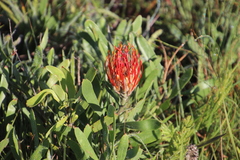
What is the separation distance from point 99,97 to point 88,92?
166 mm

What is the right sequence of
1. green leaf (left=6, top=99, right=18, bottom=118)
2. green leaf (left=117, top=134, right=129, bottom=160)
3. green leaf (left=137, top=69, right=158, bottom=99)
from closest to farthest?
green leaf (left=117, top=134, right=129, bottom=160) → green leaf (left=6, top=99, right=18, bottom=118) → green leaf (left=137, top=69, right=158, bottom=99)

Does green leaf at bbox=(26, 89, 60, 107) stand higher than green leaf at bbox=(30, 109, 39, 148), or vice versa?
green leaf at bbox=(26, 89, 60, 107)

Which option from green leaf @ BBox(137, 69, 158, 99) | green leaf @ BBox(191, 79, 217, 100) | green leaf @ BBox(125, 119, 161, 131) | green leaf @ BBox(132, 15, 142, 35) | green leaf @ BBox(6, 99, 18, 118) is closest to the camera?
green leaf @ BBox(125, 119, 161, 131)

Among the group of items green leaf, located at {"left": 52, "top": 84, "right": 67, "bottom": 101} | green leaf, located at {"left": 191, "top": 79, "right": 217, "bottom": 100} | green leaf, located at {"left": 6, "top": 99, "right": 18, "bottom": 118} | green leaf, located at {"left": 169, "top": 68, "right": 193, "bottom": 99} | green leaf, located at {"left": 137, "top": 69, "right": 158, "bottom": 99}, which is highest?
green leaf, located at {"left": 52, "top": 84, "right": 67, "bottom": 101}

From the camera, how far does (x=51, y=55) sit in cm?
163

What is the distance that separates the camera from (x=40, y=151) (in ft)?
4.10

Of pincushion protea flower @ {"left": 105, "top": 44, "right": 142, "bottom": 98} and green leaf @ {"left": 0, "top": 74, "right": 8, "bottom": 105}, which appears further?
green leaf @ {"left": 0, "top": 74, "right": 8, "bottom": 105}

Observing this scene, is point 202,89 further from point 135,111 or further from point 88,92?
point 88,92

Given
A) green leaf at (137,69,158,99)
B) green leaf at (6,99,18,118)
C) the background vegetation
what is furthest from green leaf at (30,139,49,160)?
green leaf at (137,69,158,99)

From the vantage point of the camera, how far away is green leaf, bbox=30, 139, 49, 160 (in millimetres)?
1242

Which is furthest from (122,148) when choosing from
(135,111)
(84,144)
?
(135,111)

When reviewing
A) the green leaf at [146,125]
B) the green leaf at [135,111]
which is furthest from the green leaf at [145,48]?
the green leaf at [146,125]

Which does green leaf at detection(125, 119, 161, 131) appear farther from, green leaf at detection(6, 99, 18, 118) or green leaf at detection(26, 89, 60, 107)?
green leaf at detection(6, 99, 18, 118)

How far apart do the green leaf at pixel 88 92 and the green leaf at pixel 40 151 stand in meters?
0.22
